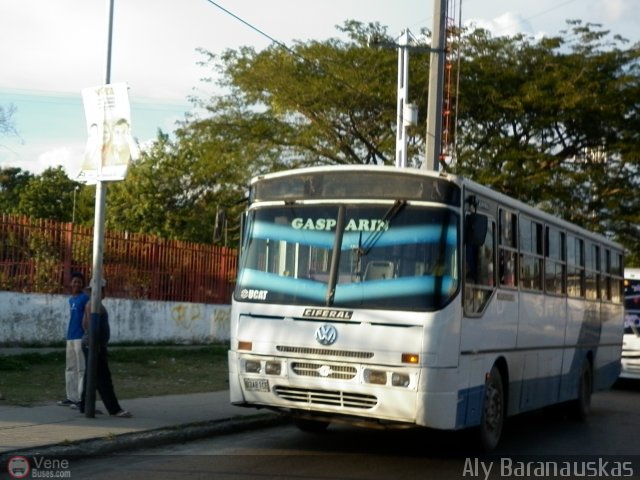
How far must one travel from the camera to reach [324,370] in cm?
1036

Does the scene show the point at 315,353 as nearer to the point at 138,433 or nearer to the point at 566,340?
the point at 138,433

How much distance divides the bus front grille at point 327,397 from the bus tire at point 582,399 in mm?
6539

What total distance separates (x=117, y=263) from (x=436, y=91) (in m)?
8.53

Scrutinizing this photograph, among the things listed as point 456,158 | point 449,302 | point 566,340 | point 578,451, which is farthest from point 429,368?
point 456,158

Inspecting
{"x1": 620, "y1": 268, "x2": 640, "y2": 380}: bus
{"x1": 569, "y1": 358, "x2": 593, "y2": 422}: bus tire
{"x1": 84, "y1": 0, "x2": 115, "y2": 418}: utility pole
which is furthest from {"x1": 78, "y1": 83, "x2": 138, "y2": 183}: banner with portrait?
{"x1": 620, "y1": 268, "x2": 640, "y2": 380}: bus

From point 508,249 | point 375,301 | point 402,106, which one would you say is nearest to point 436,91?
point 402,106

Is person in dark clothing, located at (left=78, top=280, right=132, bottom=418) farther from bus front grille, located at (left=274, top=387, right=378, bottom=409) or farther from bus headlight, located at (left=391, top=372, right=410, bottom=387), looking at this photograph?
bus headlight, located at (left=391, top=372, right=410, bottom=387)

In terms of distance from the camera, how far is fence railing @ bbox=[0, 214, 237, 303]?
2053cm

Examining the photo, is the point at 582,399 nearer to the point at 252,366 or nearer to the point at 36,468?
the point at 252,366

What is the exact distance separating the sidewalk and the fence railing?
7123mm

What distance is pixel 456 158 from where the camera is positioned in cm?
2947

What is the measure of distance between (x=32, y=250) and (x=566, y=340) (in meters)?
11.2

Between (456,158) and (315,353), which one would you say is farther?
(456,158)

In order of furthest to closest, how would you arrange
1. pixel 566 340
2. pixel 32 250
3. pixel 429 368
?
pixel 32 250 < pixel 566 340 < pixel 429 368
